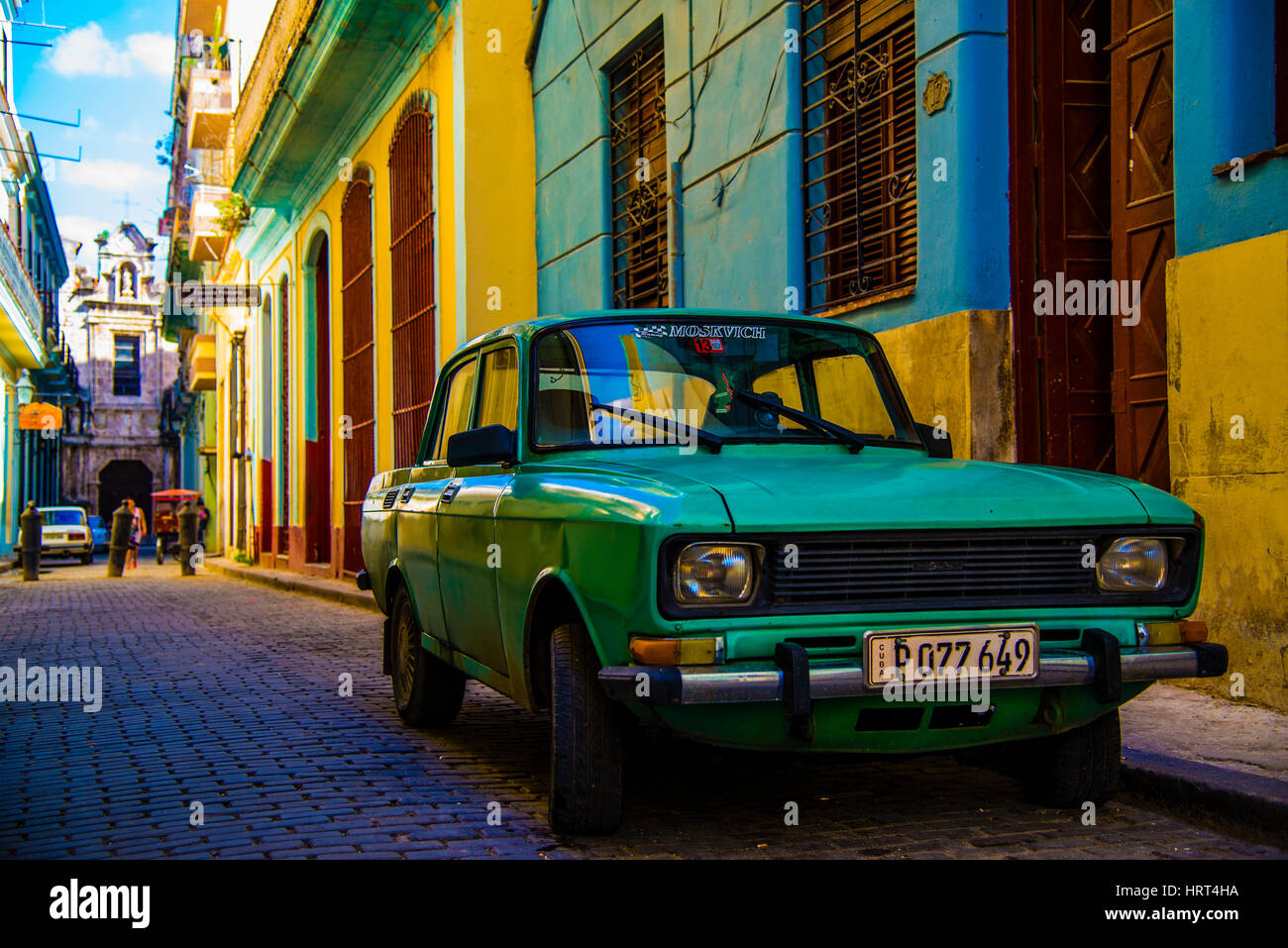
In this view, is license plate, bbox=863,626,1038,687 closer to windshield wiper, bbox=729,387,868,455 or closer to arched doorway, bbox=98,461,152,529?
A: windshield wiper, bbox=729,387,868,455

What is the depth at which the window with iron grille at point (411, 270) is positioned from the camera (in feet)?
48.8

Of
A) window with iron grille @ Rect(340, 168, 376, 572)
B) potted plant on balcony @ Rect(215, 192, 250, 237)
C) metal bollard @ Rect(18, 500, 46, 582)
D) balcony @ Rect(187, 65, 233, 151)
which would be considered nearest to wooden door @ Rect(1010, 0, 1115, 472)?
window with iron grille @ Rect(340, 168, 376, 572)

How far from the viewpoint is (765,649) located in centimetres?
341

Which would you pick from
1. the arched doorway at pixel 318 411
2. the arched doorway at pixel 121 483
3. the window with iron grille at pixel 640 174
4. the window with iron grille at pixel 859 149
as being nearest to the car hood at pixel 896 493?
the window with iron grille at pixel 859 149

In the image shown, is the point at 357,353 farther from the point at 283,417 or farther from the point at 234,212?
the point at 234,212

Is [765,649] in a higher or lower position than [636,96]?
lower

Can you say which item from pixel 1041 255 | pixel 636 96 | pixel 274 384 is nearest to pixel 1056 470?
pixel 1041 255

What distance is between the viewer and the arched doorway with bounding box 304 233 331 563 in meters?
21.2

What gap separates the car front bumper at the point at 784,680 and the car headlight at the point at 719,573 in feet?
0.60

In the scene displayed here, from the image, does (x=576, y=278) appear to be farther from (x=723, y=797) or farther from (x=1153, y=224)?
(x=723, y=797)

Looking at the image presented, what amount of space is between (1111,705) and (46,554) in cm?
3665

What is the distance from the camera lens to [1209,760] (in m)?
4.47

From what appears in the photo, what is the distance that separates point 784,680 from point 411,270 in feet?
43.3

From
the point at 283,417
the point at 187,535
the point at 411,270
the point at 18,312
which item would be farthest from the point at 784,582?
the point at 18,312
